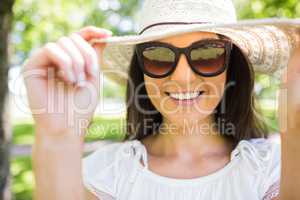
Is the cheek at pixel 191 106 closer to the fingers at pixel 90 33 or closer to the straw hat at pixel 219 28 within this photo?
the straw hat at pixel 219 28

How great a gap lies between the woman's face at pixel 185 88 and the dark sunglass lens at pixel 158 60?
3 cm

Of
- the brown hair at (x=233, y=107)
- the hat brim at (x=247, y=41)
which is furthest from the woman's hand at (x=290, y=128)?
the brown hair at (x=233, y=107)

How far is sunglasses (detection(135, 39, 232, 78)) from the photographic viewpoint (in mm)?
1456

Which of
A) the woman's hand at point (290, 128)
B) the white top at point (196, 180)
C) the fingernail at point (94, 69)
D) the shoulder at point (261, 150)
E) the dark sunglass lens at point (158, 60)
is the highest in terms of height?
the dark sunglass lens at point (158, 60)

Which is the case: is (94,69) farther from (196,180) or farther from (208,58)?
(196,180)

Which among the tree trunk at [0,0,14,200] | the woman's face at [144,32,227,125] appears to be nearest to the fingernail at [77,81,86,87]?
the woman's face at [144,32,227,125]

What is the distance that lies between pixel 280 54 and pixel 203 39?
0.29m

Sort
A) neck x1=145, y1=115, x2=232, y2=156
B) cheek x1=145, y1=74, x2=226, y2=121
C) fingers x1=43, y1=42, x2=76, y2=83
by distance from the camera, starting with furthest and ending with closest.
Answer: neck x1=145, y1=115, x2=232, y2=156 < cheek x1=145, y1=74, x2=226, y2=121 < fingers x1=43, y1=42, x2=76, y2=83

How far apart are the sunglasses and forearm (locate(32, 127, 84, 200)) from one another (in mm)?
481

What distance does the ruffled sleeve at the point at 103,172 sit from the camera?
158 cm

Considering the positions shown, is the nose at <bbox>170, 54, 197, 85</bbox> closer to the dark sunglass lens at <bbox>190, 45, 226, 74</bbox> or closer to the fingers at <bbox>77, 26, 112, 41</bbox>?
the dark sunglass lens at <bbox>190, 45, 226, 74</bbox>

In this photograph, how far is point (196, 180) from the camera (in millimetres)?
1585

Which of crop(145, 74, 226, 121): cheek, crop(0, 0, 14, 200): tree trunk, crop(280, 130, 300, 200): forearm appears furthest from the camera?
crop(0, 0, 14, 200): tree trunk

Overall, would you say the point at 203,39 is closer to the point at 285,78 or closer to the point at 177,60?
the point at 177,60
